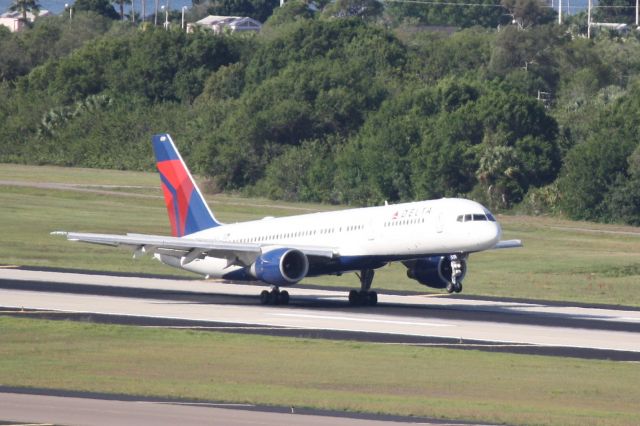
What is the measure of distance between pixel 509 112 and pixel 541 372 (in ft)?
235

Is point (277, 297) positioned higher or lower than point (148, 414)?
lower

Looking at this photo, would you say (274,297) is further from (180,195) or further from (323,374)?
(323,374)

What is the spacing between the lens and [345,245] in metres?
50.3

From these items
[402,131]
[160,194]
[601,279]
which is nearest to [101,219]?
[160,194]

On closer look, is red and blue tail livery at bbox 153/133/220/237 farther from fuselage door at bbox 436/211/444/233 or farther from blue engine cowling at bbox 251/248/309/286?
fuselage door at bbox 436/211/444/233

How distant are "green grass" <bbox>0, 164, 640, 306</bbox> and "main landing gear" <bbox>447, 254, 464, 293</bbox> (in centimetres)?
1206

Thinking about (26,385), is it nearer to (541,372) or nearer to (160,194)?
(541,372)

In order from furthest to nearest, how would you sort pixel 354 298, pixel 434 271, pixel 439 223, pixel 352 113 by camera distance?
pixel 352 113, pixel 354 298, pixel 434 271, pixel 439 223

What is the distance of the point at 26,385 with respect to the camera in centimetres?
3075

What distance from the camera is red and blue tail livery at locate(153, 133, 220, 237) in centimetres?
5678

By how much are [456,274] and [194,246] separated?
9656 millimetres

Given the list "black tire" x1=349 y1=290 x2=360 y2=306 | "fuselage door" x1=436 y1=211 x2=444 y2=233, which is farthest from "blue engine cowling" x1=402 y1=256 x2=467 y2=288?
"black tire" x1=349 y1=290 x2=360 y2=306

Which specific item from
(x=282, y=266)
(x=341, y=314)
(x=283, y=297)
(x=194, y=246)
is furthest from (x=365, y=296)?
(x=194, y=246)

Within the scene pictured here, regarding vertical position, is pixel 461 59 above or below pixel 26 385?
above
